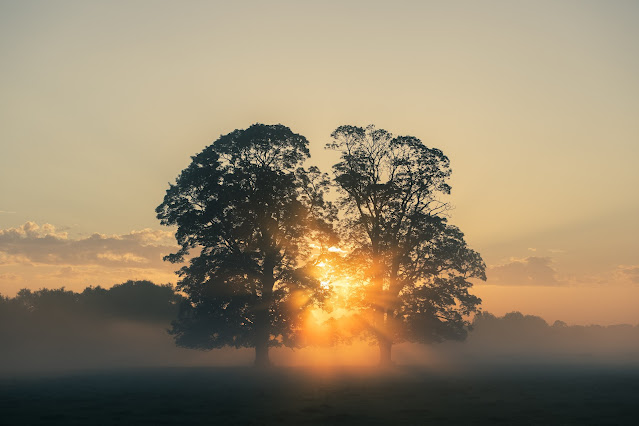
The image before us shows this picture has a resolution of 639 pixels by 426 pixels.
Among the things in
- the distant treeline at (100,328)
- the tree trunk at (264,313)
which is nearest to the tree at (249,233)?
the tree trunk at (264,313)

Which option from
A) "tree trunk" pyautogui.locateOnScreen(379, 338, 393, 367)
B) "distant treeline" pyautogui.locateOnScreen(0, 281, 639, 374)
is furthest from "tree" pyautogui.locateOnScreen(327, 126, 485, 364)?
"distant treeline" pyautogui.locateOnScreen(0, 281, 639, 374)

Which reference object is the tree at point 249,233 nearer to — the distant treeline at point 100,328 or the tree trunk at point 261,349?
the tree trunk at point 261,349

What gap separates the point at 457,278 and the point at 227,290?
20.5m

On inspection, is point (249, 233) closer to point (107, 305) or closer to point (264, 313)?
point (264, 313)

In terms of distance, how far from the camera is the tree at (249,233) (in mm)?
56284

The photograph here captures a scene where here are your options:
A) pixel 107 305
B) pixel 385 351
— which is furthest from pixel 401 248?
pixel 107 305

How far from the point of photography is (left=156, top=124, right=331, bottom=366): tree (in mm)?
56284

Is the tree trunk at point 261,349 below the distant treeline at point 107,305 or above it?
below

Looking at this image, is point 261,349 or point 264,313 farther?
point 261,349

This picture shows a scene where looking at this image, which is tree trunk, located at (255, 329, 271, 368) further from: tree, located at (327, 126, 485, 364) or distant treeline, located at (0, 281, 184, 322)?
distant treeline, located at (0, 281, 184, 322)

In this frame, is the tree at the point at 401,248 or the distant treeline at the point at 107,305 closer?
the tree at the point at 401,248

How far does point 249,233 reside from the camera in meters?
55.8

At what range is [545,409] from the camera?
2481 cm

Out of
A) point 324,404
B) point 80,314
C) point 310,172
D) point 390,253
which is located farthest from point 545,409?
point 80,314
